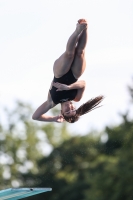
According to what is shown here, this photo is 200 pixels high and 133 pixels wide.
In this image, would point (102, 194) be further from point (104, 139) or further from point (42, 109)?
point (42, 109)

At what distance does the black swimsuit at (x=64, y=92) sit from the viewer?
43.4 feet

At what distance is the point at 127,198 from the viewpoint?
38250 millimetres

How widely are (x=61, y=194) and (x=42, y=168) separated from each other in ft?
9.54

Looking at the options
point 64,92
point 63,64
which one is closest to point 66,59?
point 63,64

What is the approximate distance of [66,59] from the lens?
43.4 ft

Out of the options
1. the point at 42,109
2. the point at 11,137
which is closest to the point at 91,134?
the point at 11,137

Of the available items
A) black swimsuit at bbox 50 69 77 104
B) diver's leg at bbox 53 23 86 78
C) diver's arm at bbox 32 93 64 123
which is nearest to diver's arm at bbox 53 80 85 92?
black swimsuit at bbox 50 69 77 104

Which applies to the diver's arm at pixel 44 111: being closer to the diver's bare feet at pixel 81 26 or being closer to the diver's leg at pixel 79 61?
the diver's leg at pixel 79 61

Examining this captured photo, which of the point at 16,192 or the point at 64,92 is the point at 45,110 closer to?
the point at 64,92

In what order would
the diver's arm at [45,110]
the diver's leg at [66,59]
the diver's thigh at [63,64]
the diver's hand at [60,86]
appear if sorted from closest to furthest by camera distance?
the diver's leg at [66,59], the diver's hand at [60,86], the diver's thigh at [63,64], the diver's arm at [45,110]

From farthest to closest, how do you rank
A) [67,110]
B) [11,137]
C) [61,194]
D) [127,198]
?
[11,137], [61,194], [127,198], [67,110]

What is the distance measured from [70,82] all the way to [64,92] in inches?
10.7

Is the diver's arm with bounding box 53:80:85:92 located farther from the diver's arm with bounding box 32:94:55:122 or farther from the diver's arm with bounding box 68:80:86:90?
the diver's arm with bounding box 32:94:55:122

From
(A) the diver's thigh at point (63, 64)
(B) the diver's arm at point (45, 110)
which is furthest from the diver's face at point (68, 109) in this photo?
(A) the diver's thigh at point (63, 64)
